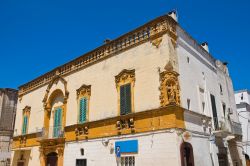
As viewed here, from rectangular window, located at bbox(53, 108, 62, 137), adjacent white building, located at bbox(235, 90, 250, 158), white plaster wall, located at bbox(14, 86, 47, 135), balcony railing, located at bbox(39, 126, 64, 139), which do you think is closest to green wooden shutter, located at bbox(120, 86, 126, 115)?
balcony railing, located at bbox(39, 126, 64, 139)

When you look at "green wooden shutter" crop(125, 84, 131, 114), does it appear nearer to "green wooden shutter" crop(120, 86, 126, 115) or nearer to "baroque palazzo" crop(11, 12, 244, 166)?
"baroque palazzo" crop(11, 12, 244, 166)

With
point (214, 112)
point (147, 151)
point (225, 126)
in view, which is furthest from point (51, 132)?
point (225, 126)

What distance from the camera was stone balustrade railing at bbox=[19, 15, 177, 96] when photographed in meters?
13.7

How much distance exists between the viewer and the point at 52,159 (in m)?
18.4

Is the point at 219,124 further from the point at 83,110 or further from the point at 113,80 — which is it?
the point at 83,110

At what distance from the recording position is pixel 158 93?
12797 millimetres

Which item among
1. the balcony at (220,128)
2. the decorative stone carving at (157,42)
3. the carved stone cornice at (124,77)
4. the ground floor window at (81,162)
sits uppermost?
the decorative stone carving at (157,42)

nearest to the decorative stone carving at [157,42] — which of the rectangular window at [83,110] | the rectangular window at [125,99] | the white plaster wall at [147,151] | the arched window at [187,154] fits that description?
Result: the rectangular window at [125,99]

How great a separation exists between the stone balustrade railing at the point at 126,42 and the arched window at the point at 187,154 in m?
5.40

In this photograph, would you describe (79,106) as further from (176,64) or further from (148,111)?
(176,64)

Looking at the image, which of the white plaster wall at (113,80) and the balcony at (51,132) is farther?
the balcony at (51,132)

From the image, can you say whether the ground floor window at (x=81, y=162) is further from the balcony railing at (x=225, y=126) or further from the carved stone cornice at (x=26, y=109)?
the carved stone cornice at (x=26, y=109)

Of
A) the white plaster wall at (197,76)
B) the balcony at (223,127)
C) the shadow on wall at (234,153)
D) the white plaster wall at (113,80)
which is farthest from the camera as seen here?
the shadow on wall at (234,153)

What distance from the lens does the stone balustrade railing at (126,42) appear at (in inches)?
540
